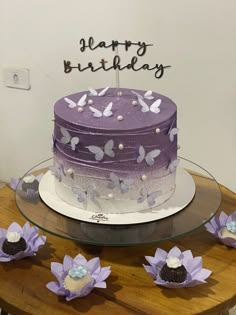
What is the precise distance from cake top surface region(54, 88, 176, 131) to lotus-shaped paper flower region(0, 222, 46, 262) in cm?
26

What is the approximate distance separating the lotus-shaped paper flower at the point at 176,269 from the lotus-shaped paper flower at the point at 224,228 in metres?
0.12

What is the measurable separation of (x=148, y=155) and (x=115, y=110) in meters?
0.13

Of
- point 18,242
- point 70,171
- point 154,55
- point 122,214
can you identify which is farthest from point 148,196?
point 154,55

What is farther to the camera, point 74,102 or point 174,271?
point 74,102

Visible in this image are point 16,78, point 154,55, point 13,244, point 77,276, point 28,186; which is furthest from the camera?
point 16,78

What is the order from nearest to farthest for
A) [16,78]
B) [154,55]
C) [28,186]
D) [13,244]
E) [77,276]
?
[77,276] < [13,244] < [28,186] < [154,55] < [16,78]

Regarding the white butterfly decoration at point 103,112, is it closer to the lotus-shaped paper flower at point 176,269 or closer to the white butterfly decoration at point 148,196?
the white butterfly decoration at point 148,196

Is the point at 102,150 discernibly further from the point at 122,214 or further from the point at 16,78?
the point at 16,78

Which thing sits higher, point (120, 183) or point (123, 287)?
point (120, 183)

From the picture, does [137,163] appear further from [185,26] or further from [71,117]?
[185,26]

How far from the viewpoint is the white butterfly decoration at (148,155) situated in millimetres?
943

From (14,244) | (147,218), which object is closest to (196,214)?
(147,218)

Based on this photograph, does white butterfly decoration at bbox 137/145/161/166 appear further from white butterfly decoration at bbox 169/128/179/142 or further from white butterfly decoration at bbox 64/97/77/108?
white butterfly decoration at bbox 64/97/77/108

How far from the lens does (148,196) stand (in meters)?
0.99
